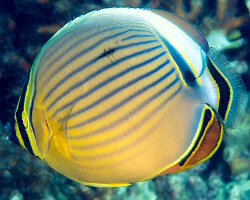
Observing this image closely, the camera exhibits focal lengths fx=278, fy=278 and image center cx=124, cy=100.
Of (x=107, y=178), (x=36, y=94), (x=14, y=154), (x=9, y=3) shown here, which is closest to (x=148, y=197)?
(x=14, y=154)

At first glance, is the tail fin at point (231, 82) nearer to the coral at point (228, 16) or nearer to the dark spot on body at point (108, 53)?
the dark spot on body at point (108, 53)

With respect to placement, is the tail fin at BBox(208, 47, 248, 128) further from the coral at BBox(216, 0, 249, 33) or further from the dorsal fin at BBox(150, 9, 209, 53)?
the coral at BBox(216, 0, 249, 33)

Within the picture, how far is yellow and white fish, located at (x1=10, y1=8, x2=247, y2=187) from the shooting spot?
47.8 inches

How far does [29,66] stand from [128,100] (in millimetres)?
1872

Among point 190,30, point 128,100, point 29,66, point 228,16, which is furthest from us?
point 228,16

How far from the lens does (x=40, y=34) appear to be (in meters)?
2.79

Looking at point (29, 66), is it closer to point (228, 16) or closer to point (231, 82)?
point (231, 82)

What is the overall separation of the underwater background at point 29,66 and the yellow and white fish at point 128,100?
1.15 metres

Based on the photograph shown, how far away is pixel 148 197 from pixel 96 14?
231 centimetres

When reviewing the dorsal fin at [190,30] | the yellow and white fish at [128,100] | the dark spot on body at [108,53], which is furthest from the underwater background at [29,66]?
the dorsal fin at [190,30]

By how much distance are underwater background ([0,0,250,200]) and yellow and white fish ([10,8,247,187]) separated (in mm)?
1151

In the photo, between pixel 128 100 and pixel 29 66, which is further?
pixel 29 66

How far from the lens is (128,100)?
1218 mm

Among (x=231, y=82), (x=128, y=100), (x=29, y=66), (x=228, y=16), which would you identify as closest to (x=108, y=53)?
(x=128, y=100)
